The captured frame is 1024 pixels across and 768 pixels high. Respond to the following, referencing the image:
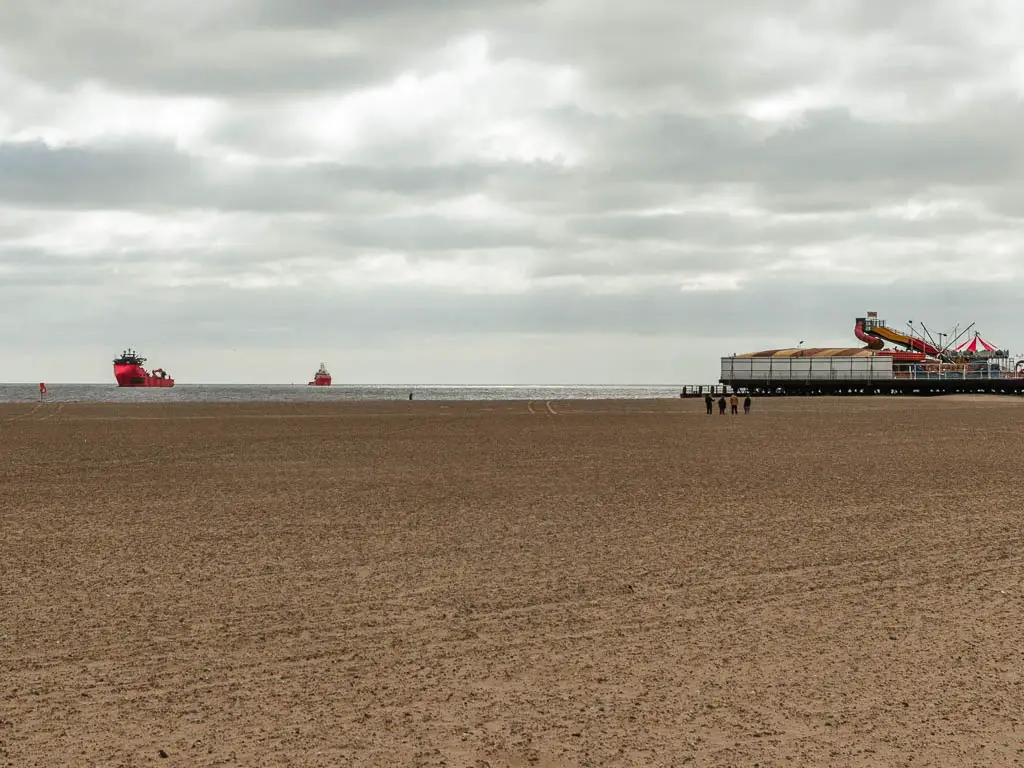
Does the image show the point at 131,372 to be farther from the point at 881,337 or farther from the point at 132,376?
the point at 881,337

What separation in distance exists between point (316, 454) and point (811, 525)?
13487mm

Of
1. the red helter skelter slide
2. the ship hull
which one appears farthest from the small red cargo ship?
the red helter skelter slide

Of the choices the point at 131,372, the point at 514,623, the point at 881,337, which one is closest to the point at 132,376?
the point at 131,372

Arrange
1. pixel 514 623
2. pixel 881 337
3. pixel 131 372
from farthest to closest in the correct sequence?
pixel 131 372
pixel 881 337
pixel 514 623

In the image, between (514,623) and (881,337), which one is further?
(881,337)

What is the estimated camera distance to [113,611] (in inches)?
304

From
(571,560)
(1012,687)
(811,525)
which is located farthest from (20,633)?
(811,525)

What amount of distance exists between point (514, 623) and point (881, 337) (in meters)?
97.8

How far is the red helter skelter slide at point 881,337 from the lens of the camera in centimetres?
9806

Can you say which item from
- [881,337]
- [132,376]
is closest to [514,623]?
[881,337]

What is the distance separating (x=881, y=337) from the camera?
98875 mm

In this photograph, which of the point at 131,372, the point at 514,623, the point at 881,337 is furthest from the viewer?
the point at 131,372

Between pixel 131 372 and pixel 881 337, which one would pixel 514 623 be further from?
pixel 131 372

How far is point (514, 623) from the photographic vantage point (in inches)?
289
